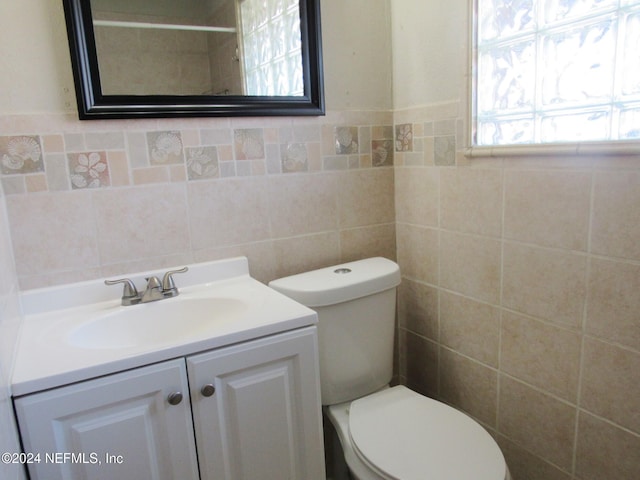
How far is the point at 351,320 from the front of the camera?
1.41 metres

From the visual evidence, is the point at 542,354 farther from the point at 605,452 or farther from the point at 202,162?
the point at 202,162

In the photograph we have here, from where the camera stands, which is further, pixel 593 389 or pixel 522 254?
pixel 522 254

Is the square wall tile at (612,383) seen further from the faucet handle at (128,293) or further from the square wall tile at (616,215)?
the faucet handle at (128,293)

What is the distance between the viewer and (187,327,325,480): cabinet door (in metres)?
1.04

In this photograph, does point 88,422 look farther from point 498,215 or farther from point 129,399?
point 498,215

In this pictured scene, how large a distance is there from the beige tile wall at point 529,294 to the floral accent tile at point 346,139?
0.59 ft

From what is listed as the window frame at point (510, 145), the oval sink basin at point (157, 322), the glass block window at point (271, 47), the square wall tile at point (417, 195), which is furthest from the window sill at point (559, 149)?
the oval sink basin at point (157, 322)

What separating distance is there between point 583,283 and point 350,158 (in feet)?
2.77

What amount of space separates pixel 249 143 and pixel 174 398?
0.80 m

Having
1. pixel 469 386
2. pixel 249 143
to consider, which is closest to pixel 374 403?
pixel 469 386

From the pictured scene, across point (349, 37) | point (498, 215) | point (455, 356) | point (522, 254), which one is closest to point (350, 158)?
point (349, 37)

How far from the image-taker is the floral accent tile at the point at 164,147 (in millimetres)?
1302

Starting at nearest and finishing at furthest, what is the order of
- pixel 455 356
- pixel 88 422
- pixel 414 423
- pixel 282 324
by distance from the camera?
pixel 88 422
pixel 282 324
pixel 414 423
pixel 455 356

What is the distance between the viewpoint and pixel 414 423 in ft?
4.14
